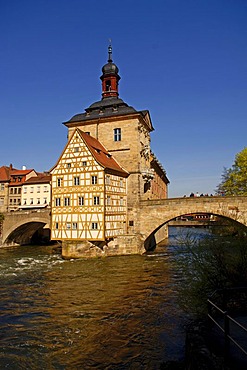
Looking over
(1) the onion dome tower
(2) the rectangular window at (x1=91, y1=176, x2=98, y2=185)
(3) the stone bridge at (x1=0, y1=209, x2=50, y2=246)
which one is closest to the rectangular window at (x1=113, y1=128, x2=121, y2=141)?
(2) the rectangular window at (x1=91, y1=176, x2=98, y2=185)

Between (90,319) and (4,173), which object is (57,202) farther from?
(4,173)

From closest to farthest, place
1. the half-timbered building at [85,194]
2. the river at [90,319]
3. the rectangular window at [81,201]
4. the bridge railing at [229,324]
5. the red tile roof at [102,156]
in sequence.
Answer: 1. the bridge railing at [229,324]
2. the river at [90,319]
3. the half-timbered building at [85,194]
4. the red tile roof at [102,156]
5. the rectangular window at [81,201]

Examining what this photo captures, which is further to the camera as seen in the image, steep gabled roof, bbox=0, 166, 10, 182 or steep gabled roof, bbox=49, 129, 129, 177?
steep gabled roof, bbox=0, 166, 10, 182

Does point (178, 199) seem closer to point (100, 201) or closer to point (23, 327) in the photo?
point (100, 201)

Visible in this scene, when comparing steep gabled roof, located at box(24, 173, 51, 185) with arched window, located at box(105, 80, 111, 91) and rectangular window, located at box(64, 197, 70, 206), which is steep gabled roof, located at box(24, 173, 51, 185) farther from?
rectangular window, located at box(64, 197, 70, 206)

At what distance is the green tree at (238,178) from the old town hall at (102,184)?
9.36 m

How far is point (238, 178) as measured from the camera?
2991 cm

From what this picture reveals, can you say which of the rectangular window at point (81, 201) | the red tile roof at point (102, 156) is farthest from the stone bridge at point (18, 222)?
the red tile roof at point (102, 156)

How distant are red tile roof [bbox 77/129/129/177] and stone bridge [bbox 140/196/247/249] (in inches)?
136

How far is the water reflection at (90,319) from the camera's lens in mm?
6770

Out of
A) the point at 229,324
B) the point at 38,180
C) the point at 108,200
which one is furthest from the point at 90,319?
the point at 38,180

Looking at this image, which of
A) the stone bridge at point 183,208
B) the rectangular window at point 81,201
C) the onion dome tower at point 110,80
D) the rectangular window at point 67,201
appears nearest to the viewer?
the stone bridge at point 183,208

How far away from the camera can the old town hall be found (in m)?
21.7

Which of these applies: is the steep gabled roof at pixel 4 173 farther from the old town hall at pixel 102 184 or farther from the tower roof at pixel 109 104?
the old town hall at pixel 102 184
